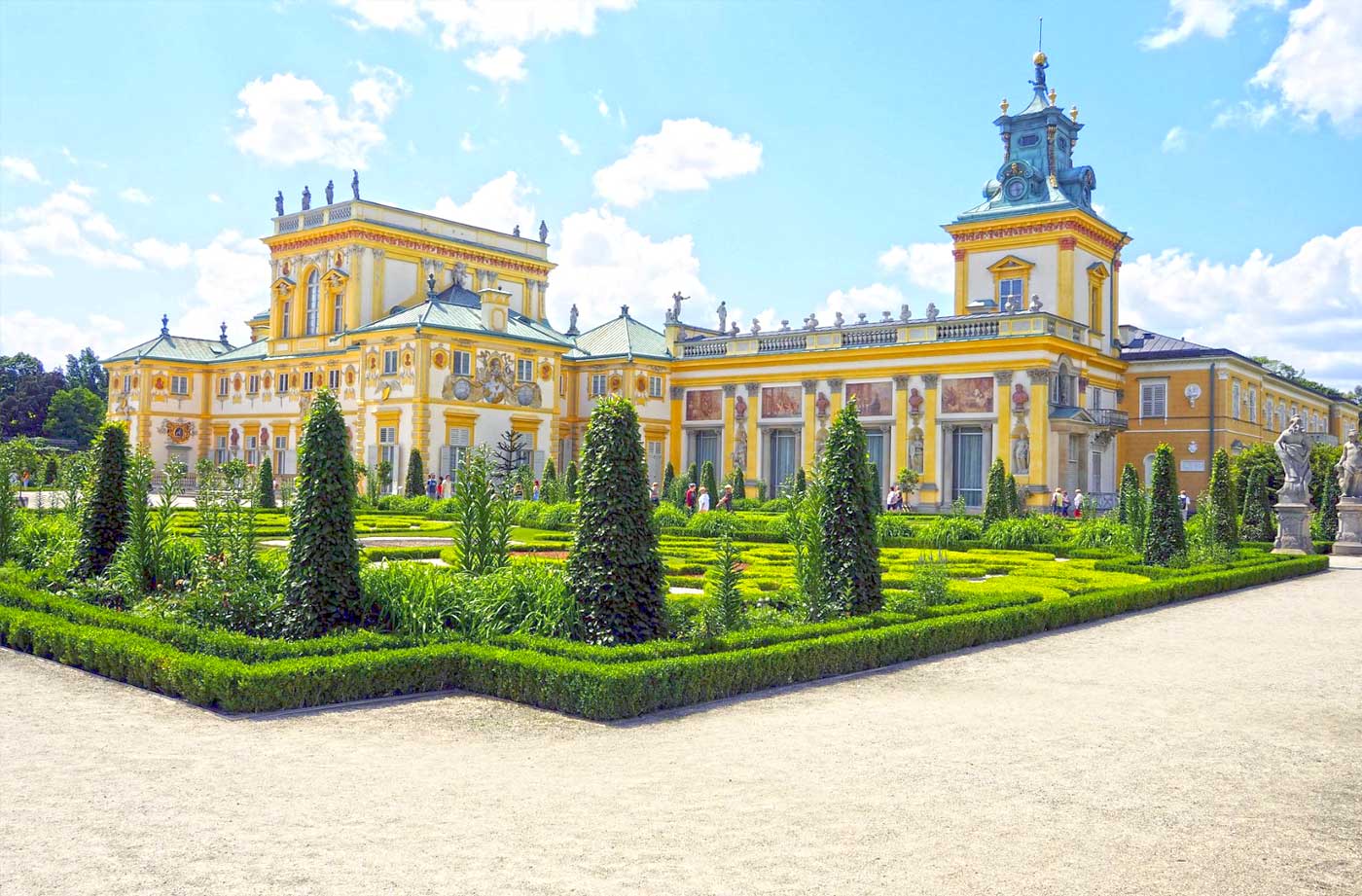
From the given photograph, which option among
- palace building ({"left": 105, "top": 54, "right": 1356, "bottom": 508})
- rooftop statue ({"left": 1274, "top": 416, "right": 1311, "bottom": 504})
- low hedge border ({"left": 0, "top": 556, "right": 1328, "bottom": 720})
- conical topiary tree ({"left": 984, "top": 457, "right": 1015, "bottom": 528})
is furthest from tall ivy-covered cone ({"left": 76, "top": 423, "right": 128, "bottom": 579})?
rooftop statue ({"left": 1274, "top": 416, "right": 1311, "bottom": 504})

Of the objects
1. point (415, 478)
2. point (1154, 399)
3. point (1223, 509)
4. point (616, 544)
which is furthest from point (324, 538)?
point (1154, 399)

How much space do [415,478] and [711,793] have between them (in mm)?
33878

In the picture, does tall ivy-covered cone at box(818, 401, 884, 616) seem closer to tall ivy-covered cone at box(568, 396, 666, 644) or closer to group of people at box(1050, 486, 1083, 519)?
tall ivy-covered cone at box(568, 396, 666, 644)

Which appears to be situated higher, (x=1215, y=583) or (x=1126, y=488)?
(x=1126, y=488)

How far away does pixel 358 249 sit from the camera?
4897 cm

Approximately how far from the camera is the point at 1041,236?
4484cm

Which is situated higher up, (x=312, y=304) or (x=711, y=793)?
(x=312, y=304)

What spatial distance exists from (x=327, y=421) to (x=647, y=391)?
37.7 m

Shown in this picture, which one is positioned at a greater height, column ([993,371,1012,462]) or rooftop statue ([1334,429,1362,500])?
column ([993,371,1012,462])

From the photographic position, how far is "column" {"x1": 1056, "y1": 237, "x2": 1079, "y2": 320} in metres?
44.1


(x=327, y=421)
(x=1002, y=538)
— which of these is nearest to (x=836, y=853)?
(x=327, y=421)

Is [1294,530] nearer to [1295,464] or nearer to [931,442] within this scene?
[1295,464]

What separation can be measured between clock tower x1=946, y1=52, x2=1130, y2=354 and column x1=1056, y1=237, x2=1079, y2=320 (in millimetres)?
39

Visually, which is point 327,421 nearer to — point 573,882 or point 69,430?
point 573,882
